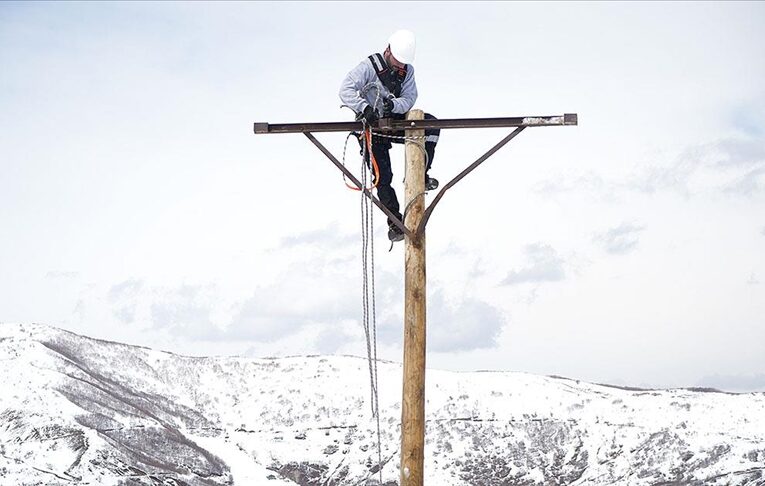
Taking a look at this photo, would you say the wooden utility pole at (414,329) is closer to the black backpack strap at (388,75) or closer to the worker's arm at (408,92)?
the worker's arm at (408,92)

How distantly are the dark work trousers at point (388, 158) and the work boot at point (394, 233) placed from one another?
79 millimetres

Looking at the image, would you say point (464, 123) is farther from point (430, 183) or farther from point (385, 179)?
point (385, 179)

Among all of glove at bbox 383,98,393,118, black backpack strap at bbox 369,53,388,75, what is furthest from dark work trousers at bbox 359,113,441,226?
black backpack strap at bbox 369,53,388,75

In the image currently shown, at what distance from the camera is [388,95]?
11125mm

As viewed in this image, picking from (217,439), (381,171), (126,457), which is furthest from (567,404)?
(381,171)

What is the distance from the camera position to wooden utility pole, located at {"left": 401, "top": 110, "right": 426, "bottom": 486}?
10.3m

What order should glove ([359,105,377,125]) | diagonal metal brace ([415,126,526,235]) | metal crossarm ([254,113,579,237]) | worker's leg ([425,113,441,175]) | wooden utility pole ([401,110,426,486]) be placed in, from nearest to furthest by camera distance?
wooden utility pole ([401,110,426,486]) < diagonal metal brace ([415,126,526,235]) < metal crossarm ([254,113,579,237]) < glove ([359,105,377,125]) < worker's leg ([425,113,441,175])

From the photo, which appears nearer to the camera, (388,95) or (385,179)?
(388,95)

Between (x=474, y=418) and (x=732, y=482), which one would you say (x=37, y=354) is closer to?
(x=474, y=418)

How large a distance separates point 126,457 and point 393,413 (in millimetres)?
13413

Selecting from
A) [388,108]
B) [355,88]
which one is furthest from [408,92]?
[355,88]

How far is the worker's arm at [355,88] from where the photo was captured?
11023 mm

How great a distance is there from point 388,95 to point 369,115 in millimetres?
438

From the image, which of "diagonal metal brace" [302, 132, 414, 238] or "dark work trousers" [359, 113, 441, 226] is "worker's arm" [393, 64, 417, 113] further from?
"diagonal metal brace" [302, 132, 414, 238]
